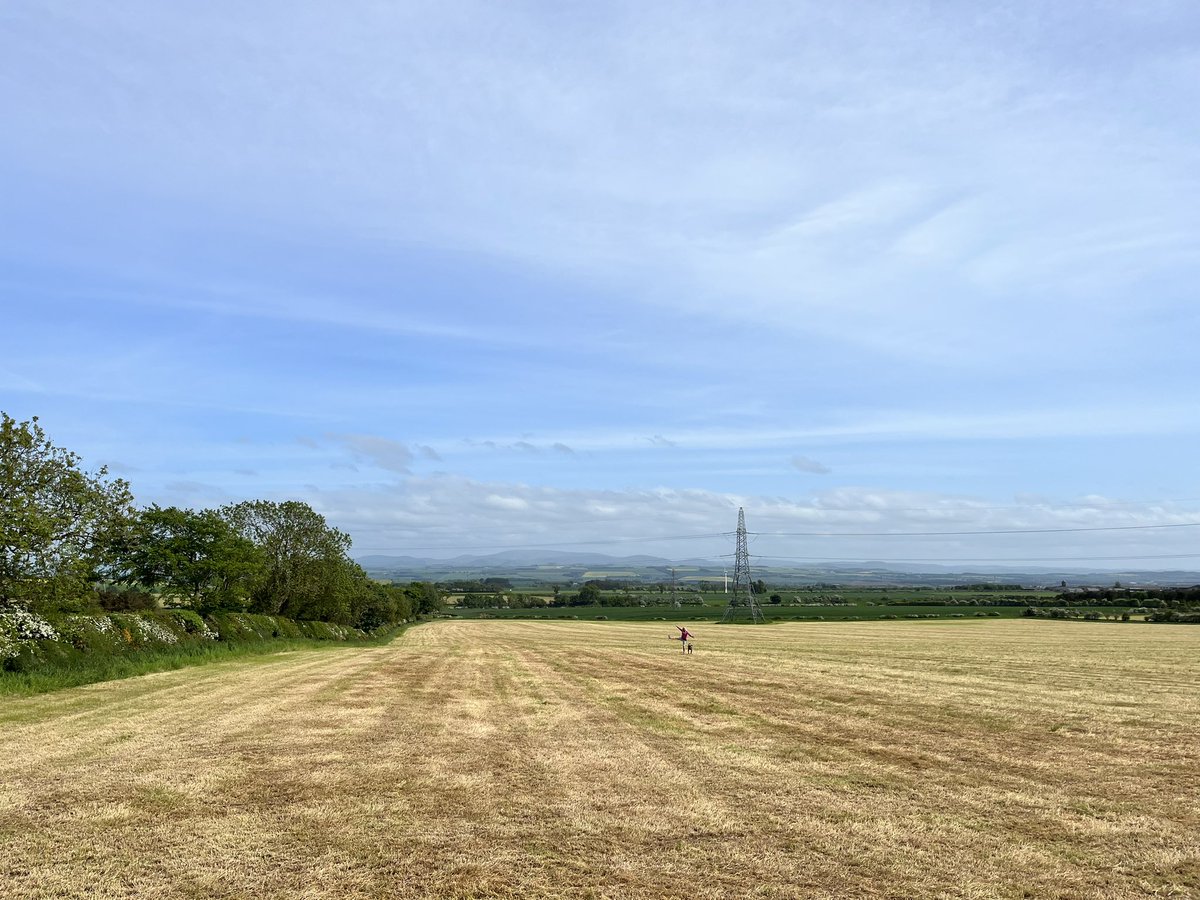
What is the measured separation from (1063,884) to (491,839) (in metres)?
6.21

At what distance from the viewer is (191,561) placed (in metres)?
61.4

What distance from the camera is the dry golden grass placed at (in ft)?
27.4

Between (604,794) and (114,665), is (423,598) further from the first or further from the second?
(604,794)

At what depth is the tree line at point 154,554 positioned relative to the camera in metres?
28.0

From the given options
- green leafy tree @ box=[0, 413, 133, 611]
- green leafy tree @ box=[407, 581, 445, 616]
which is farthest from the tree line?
green leafy tree @ box=[407, 581, 445, 616]

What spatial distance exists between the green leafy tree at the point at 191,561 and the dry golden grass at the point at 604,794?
41.5 m

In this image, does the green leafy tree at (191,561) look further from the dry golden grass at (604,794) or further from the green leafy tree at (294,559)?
the dry golden grass at (604,794)

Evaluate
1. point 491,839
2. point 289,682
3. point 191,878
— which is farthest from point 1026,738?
point 289,682

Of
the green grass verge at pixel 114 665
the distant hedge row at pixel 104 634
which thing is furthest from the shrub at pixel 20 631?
the green grass verge at pixel 114 665

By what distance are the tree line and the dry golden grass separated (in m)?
8.08

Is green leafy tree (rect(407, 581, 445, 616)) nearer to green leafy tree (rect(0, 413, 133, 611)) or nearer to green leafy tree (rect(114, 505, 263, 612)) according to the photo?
green leafy tree (rect(114, 505, 263, 612))

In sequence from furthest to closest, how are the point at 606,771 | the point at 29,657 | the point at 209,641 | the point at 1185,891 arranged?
the point at 209,641 → the point at 29,657 → the point at 606,771 → the point at 1185,891

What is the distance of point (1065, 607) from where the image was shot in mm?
116562

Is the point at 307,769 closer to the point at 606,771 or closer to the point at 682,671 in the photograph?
the point at 606,771
